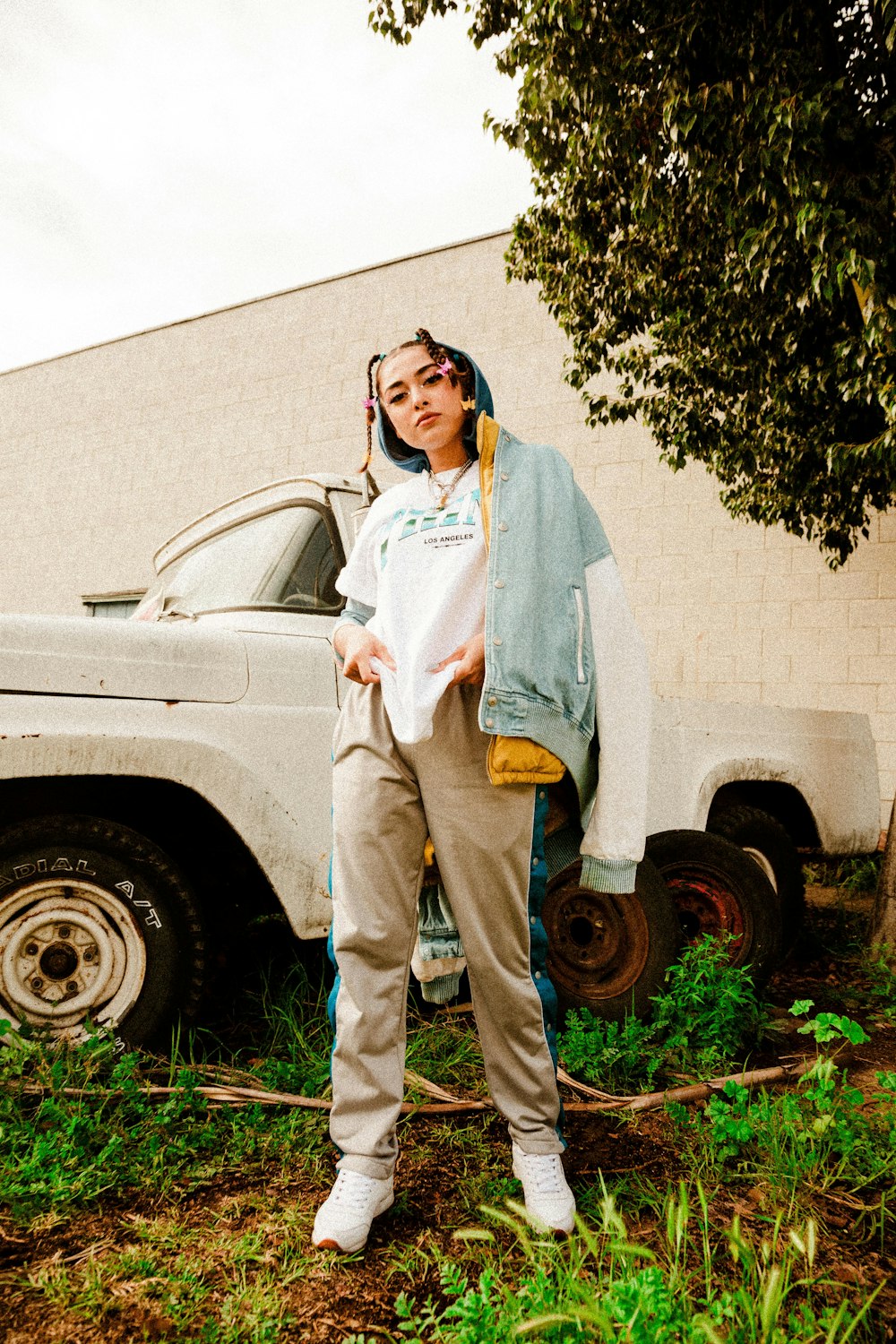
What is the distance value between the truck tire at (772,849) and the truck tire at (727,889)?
0.40m

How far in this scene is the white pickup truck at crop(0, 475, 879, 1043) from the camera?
219 cm

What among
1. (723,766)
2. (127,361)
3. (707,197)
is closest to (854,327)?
(707,197)

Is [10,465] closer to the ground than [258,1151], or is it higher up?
higher up

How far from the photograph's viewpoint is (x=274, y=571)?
278cm

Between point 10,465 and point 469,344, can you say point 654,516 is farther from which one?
point 10,465

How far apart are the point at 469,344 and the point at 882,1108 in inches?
326

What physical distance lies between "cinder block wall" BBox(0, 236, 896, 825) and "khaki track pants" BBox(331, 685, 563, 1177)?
4.63 meters

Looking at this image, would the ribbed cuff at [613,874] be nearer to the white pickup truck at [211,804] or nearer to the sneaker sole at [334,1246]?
the white pickup truck at [211,804]

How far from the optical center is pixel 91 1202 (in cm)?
185

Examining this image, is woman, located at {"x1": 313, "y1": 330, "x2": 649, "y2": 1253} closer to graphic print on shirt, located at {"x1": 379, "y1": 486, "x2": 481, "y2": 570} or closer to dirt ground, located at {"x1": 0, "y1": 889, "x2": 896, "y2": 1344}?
graphic print on shirt, located at {"x1": 379, "y1": 486, "x2": 481, "y2": 570}

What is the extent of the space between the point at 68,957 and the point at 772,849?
267 cm

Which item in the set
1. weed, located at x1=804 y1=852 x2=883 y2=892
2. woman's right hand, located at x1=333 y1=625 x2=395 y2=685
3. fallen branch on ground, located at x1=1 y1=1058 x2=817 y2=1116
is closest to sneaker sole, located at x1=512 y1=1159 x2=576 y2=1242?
fallen branch on ground, located at x1=1 y1=1058 x2=817 y2=1116

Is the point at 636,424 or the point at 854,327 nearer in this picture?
the point at 854,327

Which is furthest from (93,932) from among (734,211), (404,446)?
(734,211)
